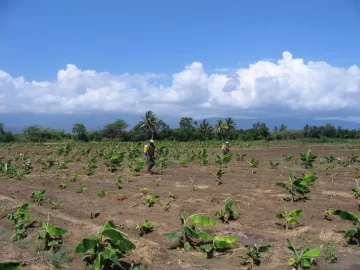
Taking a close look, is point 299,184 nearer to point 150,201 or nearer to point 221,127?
point 150,201

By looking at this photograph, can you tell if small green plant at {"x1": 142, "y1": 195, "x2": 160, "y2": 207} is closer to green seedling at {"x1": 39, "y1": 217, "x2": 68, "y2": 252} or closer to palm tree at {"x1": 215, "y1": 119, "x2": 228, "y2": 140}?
green seedling at {"x1": 39, "y1": 217, "x2": 68, "y2": 252}

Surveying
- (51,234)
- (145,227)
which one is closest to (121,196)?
(145,227)

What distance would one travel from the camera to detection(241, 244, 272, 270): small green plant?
21.2ft

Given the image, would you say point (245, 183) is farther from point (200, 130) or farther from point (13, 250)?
point (200, 130)

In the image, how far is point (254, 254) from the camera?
649 cm

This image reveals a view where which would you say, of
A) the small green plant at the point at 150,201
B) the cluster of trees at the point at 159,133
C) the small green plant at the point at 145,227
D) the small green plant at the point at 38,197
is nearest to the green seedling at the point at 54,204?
the small green plant at the point at 38,197

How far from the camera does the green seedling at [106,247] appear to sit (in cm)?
575

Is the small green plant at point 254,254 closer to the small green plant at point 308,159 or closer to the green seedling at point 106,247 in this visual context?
the green seedling at point 106,247

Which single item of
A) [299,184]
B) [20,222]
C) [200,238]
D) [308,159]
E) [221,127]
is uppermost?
[221,127]

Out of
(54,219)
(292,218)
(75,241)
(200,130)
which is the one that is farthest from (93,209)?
(200,130)

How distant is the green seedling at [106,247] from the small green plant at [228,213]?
10.5ft

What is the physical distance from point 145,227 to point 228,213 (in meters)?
2.16

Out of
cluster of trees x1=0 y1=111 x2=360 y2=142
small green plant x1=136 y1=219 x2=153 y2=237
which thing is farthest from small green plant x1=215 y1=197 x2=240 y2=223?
cluster of trees x1=0 y1=111 x2=360 y2=142

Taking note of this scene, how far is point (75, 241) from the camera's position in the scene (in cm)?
779
